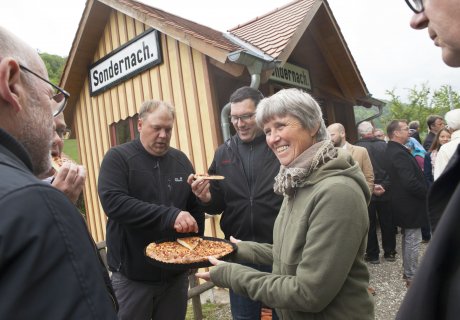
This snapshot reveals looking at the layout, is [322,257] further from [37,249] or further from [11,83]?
[11,83]

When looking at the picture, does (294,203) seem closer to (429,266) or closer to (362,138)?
(429,266)

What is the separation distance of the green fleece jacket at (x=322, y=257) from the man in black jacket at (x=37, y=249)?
1081 millimetres

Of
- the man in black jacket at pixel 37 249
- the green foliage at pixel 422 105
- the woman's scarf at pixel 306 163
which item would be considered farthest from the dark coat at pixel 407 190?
the green foliage at pixel 422 105

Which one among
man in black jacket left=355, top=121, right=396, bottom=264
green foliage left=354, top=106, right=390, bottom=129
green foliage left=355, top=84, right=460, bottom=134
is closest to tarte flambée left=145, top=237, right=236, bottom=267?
man in black jacket left=355, top=121, right=396, bottom=264

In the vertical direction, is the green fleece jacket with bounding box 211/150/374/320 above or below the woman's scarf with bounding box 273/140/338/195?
below

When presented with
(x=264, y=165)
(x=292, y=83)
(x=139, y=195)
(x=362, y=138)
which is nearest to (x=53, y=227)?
(x=139, y=195)

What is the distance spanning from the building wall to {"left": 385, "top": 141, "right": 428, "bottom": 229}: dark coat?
2823 millimetres

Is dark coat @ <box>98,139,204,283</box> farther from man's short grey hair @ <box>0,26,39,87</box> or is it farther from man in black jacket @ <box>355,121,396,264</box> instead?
man in black jacket @ <box>355,121,396,264</box>

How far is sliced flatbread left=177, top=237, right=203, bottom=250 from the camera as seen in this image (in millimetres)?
2844

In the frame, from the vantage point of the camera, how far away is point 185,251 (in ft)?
9.00

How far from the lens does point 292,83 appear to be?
24.4ft

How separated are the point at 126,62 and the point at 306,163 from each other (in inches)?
225

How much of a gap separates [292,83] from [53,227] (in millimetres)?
7114

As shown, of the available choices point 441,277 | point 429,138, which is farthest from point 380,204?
point 441,277
